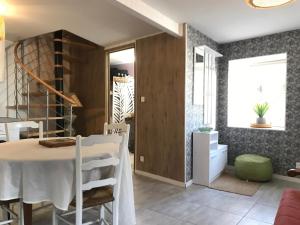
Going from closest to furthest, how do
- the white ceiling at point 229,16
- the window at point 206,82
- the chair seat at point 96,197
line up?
the chair seat at point 96,197
the white ceiling at point 229,16
the window at point 206,82

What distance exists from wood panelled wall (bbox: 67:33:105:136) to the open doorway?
2.74ft

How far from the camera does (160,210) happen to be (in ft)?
8.27

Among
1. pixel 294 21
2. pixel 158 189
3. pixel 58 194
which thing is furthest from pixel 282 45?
pixel 58 194

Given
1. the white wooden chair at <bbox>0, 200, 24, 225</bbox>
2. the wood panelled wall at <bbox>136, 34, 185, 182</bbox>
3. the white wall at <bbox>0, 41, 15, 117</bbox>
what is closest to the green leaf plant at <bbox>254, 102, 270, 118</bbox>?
the wood panelled wall at <bbox>136, 34, 185, 182</bbox>

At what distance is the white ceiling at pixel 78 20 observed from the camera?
114 inches

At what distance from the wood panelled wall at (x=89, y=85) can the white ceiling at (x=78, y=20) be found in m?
0.65

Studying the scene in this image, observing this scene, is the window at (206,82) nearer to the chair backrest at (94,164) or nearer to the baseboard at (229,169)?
the baseboard at (229,169)

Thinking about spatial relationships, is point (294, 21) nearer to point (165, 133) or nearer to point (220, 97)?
point (220, 97)

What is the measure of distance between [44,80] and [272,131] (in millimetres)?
4392

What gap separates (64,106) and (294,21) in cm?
414

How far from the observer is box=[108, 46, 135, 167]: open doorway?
18.8ft

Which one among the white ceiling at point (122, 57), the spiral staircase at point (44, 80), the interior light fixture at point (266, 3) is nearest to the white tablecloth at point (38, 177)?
the interior light fixture at point (266, 3)

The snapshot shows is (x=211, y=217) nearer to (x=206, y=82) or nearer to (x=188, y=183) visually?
(x=188, y=183)

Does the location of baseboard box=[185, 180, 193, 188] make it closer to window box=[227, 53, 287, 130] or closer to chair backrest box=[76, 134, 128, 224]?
window box=[227, 53, 287, 130]
